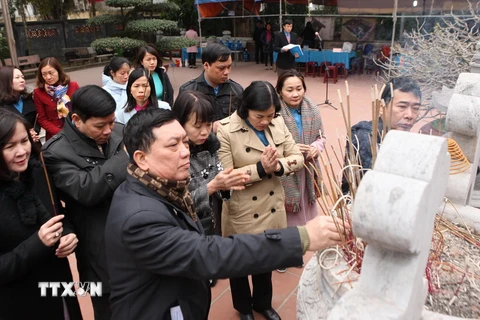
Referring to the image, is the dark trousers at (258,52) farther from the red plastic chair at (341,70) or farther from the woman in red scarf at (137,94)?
the woman in red scarf at (137,94)

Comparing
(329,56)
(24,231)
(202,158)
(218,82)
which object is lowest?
(329,56)

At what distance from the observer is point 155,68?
375cm

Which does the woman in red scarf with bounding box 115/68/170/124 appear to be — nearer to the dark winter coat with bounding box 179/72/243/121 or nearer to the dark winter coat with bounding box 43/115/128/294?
the dark winter coat with bounding box 179/72/243/121

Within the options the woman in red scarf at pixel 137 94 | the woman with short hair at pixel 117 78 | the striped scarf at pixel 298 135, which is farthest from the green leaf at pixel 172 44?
the striped scarf at pixel 298 135

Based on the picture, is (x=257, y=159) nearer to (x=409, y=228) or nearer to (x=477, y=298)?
(x=477, y=298)

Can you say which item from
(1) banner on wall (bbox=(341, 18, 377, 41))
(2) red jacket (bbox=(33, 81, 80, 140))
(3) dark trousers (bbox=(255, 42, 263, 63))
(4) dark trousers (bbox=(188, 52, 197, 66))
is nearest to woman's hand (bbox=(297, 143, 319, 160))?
(2) red jacket (bbox=(33, 81, 80, 140))

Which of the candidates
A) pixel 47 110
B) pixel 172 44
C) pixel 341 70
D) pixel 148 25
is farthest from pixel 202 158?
pixel 341 70

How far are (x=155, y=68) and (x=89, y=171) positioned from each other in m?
2.15

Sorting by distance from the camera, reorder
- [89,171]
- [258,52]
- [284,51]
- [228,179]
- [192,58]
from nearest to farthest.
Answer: [89,171]
[228,179]
[284,51]
[192,58]
[258,52]

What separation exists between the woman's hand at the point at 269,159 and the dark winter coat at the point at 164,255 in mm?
927

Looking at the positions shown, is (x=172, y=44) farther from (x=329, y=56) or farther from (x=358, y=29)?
(x=358, y=29)

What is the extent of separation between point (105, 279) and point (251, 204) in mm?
863

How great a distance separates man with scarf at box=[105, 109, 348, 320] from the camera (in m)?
1.18

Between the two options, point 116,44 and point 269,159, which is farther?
point 116,44
